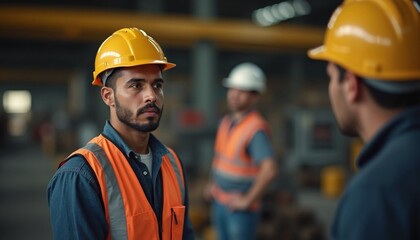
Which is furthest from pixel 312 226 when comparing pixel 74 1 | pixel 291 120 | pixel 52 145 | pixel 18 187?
pixel 52 145

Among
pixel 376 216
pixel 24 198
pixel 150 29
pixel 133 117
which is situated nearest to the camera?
pixel 376 216

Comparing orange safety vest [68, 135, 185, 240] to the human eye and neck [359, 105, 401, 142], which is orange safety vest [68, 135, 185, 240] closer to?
the human eye

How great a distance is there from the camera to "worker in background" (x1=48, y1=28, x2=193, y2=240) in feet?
5.03

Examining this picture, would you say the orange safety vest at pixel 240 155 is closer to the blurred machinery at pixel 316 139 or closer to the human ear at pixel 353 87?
the human ear at pixel 353 87

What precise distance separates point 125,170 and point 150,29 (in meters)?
6.58

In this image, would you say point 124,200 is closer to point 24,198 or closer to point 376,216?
point 376,216

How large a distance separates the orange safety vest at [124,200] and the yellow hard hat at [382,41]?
88 cm

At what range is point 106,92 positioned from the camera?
1.82 m

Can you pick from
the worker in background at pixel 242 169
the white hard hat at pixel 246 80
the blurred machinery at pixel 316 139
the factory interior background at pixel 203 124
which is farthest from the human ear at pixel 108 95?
the blurred machinery at pixel 316 139

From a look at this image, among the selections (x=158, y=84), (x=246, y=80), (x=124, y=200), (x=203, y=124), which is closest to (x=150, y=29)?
(x=203, y=124)

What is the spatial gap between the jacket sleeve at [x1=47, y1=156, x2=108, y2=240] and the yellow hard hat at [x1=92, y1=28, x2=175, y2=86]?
439 millimetres

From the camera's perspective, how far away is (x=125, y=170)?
168cm

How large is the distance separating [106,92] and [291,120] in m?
7.92

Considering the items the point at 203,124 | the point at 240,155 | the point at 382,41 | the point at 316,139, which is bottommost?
the point at 316,139
